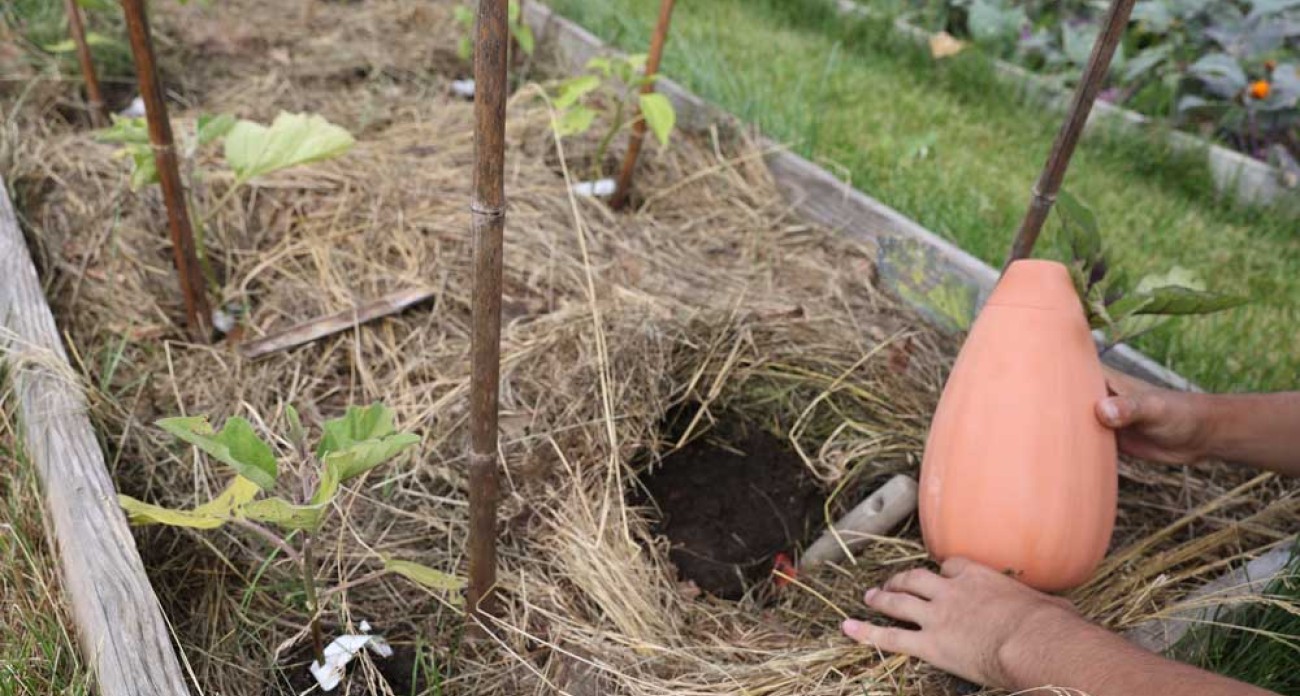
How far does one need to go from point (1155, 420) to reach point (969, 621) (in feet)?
1.39

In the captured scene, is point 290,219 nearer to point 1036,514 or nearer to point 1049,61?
point 1036,514

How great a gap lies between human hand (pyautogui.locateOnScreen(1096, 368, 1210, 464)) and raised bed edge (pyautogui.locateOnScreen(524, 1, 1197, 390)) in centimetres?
31

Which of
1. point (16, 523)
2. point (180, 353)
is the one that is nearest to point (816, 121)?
point (180, 353)

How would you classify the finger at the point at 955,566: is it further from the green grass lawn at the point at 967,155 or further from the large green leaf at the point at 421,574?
the green grass lawn at the point at 967,155

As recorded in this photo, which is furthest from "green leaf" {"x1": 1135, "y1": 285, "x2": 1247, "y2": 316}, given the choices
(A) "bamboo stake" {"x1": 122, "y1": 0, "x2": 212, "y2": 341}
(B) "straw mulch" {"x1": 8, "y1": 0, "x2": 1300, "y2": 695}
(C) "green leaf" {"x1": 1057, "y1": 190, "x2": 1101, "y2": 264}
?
(A) "bamboo stake" {"x1": 122, "y1": 0, "x2": 212, "y2": 341}

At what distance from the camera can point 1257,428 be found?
1.36 metres

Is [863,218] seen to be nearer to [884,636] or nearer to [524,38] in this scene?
[524,38]

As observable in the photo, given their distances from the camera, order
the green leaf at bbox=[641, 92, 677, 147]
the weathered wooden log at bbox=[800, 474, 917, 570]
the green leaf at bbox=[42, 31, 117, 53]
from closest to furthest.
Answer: the weathered wooden log at bbox=[800, 474, 917, 570], the green leaf at bbox=[641, 92, 677, 147], the green leaf at bbox=[42, 31, 117, 53]

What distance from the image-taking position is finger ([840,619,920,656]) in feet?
4.04

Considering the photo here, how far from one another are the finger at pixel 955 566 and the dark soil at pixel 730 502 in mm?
335

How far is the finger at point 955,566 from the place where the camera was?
1295 millimetres

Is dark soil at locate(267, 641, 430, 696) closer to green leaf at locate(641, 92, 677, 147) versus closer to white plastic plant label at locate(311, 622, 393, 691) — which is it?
white plastic plant label at locate(311, 622, 393, 691)

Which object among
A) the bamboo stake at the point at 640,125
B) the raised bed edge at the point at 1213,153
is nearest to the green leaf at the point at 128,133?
the bamboo stake at the point at 640,125

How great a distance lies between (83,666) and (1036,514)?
1214mm
